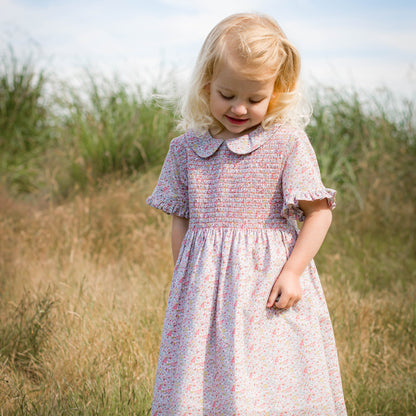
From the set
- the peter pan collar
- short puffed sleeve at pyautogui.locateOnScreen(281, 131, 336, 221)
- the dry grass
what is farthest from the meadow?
short puffed sleeve at pyautogui.locateOnScreen(281, 131, 336, 221)

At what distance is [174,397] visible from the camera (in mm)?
1704

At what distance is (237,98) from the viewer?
175 centimetres

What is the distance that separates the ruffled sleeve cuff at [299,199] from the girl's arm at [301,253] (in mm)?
20

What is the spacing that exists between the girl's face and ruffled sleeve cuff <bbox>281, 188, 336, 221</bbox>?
11.1 inches

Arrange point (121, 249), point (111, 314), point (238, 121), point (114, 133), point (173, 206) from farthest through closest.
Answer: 1. point (114, 133)
2. point (121, 249)
3. point (111, 314)
4. point (173, 206)
5. point (238, 121)

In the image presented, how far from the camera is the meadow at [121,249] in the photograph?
8.05 feet

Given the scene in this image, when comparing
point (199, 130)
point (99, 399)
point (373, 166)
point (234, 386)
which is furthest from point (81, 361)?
point (373, 166)

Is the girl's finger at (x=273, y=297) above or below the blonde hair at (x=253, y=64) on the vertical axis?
below

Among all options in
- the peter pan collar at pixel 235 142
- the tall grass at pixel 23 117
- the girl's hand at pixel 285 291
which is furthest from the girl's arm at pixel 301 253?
the tall grass at pixel 23 117

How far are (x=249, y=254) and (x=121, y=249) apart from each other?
2.71 m

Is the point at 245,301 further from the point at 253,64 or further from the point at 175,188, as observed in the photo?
the point at 253,64

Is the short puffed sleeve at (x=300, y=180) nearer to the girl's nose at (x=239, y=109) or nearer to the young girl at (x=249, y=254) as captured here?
the young girl at (x=249, y=254)

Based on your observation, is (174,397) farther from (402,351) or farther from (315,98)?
(315,98)

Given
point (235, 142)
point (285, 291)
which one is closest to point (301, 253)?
point (285, 291)
